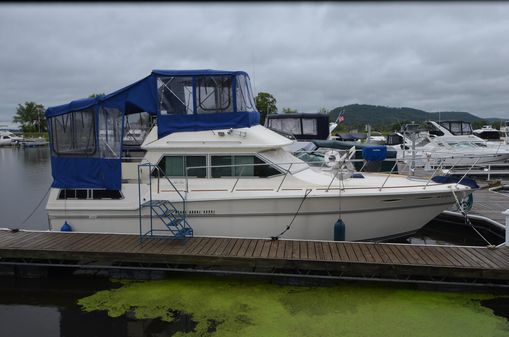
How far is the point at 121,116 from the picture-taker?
7695mm

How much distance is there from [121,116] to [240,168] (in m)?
2.64

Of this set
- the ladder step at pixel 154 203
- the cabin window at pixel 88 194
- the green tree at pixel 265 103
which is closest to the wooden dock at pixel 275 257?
the ladder step at pixel 154 203

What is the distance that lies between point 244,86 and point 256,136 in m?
1.29

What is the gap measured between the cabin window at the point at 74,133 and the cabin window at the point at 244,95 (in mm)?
3014

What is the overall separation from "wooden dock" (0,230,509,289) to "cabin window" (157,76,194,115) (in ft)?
8.86

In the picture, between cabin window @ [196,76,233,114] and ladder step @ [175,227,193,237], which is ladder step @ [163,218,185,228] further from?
cabin window @ [196,76,233,114]

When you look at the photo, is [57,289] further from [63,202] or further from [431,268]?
[431,268]

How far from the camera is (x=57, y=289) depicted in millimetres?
6922

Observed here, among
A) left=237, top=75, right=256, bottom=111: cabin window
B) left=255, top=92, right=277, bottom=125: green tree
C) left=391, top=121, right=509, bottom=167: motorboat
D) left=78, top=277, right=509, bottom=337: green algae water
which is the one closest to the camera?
left=78, top=277, right=509, bottom=337: green algae water

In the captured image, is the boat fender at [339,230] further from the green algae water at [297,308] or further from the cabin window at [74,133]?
the cabin window at [74,133]

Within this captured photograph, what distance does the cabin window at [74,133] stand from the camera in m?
7.73

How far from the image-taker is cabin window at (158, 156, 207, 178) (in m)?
7.94

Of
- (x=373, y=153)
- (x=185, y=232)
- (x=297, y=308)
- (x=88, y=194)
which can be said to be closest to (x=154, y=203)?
(x=185, y=232)

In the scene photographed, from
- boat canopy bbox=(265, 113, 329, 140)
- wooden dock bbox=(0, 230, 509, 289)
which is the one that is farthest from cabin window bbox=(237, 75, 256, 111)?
boat canopy bbox=(265, 113, 329, 140)
